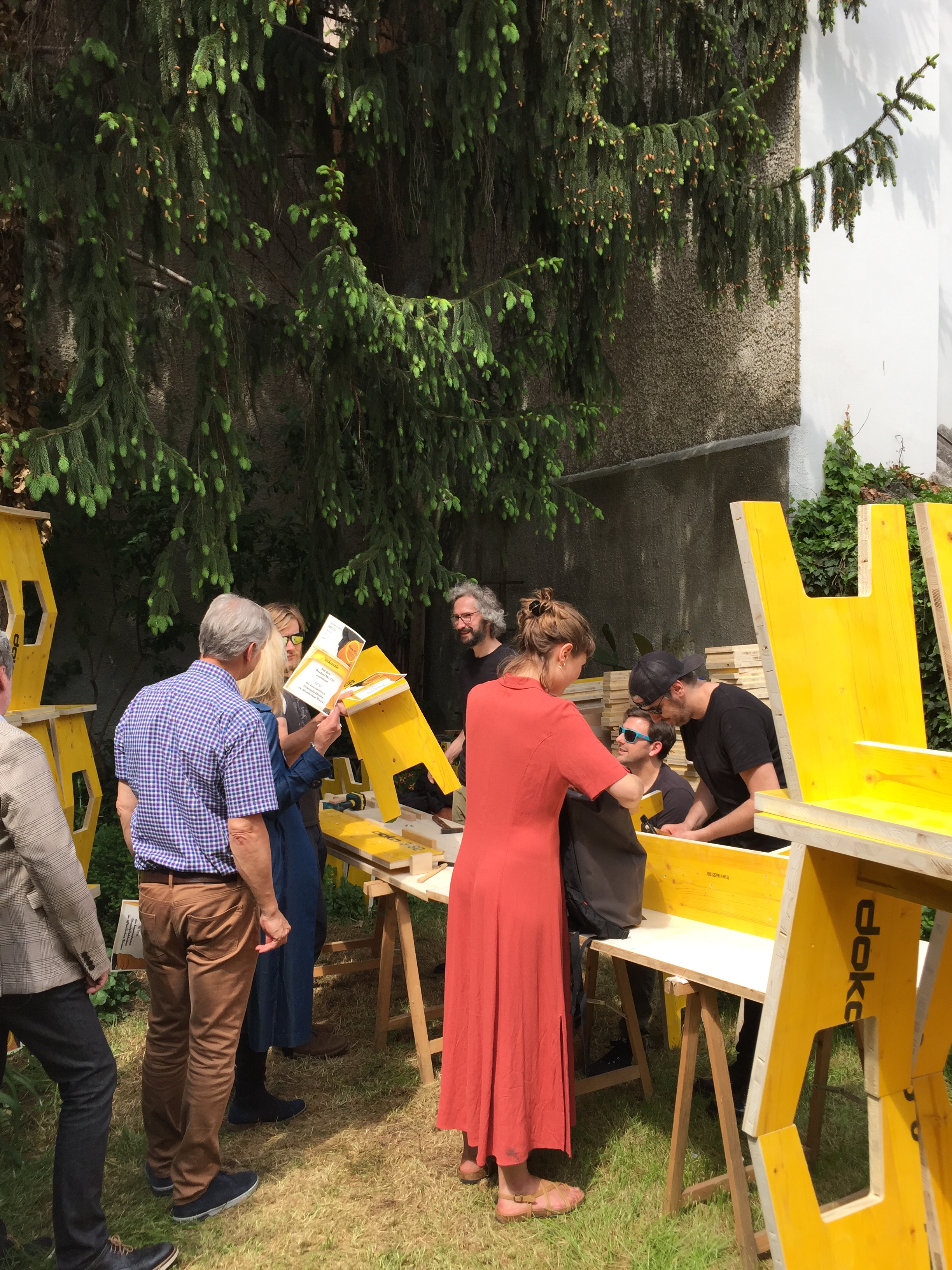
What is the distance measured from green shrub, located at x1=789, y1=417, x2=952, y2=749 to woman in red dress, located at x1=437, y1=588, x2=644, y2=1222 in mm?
4133

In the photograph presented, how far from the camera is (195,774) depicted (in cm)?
311

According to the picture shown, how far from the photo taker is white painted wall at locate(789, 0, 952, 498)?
7598 mm

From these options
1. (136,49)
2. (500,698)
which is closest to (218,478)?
(136,49)

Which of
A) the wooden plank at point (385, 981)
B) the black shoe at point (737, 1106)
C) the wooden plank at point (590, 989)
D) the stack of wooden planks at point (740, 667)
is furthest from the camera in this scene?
the stack of wooden planks at point (740, 667)

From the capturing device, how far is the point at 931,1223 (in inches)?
91.8

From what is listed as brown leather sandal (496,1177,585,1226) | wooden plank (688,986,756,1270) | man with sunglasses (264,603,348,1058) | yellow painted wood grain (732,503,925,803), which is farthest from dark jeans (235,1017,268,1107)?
yellow painted wood grain (732,503,925,803)

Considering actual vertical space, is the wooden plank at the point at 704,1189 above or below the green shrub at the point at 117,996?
above

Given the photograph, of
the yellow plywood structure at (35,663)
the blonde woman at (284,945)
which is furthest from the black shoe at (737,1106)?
the yellow plywood structure at (35,663)

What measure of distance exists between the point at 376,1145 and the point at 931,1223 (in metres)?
2.15

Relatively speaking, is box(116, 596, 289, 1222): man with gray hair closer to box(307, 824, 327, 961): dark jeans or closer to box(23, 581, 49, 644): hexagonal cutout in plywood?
box(307, 824, 327, 961): dark jeans

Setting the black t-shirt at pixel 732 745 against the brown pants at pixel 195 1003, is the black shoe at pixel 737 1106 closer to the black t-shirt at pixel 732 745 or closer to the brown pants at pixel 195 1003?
the black t-shirt at pixel 732 745

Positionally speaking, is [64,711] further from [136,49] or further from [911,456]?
[911,456]

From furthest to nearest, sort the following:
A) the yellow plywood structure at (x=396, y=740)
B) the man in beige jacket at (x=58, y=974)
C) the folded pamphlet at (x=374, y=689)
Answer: the yellow plywood structure at (x=396, y=740) → the folded pamphlet at (x=374, y=689) → the man in beige jacket at (x=58, y=974)

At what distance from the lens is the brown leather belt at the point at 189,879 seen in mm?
3145
